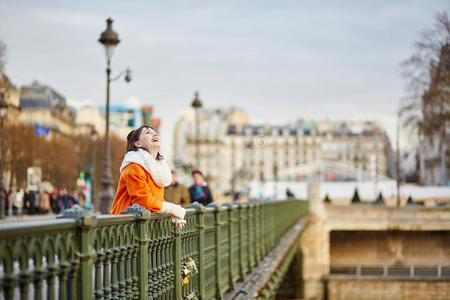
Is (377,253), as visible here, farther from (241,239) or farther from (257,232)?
(241,239)

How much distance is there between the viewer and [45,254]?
428cm

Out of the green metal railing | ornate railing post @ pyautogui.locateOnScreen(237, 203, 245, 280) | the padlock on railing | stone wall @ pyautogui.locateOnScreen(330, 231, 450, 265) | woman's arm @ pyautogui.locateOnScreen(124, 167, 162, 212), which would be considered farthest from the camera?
stone wall @ pyautogui.locateOnScreen(330, 231, 450, 265)

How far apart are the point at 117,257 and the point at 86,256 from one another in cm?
82

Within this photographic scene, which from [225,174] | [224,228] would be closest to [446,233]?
[224,228]

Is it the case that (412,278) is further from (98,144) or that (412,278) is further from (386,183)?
(98,144)

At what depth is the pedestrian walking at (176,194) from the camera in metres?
12.8

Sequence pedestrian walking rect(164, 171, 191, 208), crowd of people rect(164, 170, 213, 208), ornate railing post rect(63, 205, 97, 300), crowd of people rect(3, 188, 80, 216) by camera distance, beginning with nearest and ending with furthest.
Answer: ornate railing post rect(63, 205, 97, 300) → pedestrian walking rect(164, 171, 191, 208) → crowd of people rect(164, 170, 213, 208) → crowd of people rect(3, 188, 80, 216)

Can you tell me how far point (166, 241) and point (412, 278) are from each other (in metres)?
42.1

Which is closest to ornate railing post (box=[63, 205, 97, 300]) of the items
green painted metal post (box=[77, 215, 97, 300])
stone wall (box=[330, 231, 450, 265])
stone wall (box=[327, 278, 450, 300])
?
green painted metal post (box=[77, 215, 97, 300])

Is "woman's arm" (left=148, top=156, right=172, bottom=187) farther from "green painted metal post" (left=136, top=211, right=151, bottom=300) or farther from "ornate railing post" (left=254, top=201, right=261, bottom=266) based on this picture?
"ornate railing post" (left=254, top=201, right=261, bottom=266)

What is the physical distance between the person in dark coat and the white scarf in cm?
666

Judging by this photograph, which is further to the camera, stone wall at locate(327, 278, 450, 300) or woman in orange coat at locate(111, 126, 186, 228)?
stone wall at locate(327, 278, 450, 300)

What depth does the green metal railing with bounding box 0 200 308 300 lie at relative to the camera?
394 centimetres

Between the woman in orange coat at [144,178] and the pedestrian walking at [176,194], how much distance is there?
5.53 metres
